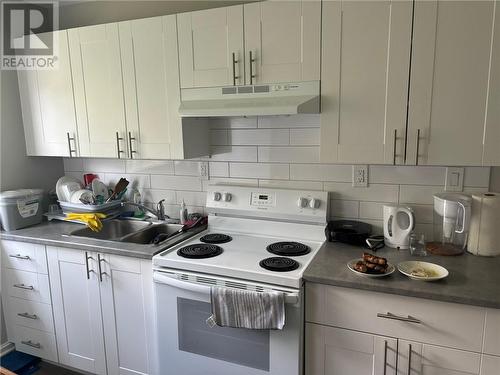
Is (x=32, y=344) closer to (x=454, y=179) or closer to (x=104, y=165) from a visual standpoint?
(x=104, y=165)

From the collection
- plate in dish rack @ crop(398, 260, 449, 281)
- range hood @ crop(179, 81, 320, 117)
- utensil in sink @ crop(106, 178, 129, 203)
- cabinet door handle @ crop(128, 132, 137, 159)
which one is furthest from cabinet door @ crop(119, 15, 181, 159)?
plate in dish rack @ crop(398, 260, 449, 281)

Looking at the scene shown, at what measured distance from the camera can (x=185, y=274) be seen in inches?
71.2

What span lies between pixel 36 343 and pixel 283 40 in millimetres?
2424

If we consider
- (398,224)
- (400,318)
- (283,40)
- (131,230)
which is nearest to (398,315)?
(400,318)

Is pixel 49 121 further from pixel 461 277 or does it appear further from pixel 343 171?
pixel 461 277

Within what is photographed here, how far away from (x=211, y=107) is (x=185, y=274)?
852mm

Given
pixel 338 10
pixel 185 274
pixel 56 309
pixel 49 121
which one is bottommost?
pixel 56 309

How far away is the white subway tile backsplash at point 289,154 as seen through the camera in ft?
7.09

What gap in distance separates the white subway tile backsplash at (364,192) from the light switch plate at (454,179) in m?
0.25

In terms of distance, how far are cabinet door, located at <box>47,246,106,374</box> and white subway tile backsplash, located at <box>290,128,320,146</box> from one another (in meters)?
1.32

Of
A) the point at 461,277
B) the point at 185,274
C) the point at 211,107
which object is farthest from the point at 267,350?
the point at 211,107

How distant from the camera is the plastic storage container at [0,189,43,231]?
238 centimetres

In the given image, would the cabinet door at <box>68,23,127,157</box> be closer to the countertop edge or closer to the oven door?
the oven door

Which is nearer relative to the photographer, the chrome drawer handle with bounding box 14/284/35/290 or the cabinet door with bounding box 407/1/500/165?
the cabinet door with bounding box 407/1/500/165
